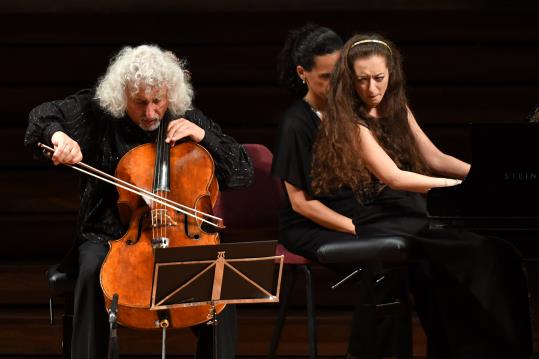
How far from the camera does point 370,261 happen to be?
2.71 m

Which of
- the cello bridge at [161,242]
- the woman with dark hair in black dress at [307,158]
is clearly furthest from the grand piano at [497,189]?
the cello bridge at [161,242]

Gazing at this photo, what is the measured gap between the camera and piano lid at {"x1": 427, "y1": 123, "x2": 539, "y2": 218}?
254 cm

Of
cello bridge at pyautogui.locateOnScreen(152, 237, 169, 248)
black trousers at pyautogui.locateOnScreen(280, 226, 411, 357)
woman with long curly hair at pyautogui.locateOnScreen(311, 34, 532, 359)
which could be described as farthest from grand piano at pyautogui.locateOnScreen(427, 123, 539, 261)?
cello bridge at pyautogui.locateOnScreen(152, 237, 169, 248)

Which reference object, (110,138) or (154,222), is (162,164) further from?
(110,138)

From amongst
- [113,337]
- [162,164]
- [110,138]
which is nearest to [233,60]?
[110,138]

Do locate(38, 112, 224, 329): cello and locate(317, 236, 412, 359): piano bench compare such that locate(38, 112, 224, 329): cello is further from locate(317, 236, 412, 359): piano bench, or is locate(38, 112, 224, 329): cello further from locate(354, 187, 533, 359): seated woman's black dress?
locate(354, 187, 533, 359): seated woman's black dress

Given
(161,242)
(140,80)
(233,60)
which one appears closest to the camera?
(161,242)

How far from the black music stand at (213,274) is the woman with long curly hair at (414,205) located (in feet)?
1.62

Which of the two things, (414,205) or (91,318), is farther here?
(414,205)

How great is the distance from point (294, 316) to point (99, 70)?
1425 mm

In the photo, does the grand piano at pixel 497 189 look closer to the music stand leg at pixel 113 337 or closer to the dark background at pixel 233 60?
the music stand leg at pixel 113 337

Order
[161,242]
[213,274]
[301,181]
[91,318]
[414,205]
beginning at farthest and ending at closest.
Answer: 1. [301,181]
2. [414,205]
3. [91,318]
4. [161,242]
5. [213,274]

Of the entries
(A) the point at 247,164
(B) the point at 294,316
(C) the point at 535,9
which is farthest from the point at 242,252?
(C) the point at 535,9

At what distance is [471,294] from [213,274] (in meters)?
0.79
